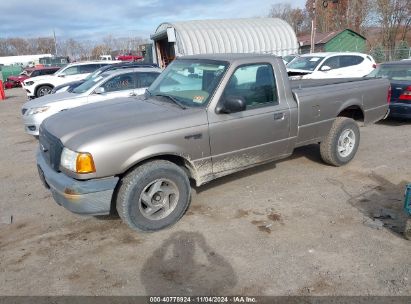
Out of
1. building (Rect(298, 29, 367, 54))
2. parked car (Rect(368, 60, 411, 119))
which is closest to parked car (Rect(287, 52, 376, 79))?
parked car (Rect(368, 60, 411, 119))

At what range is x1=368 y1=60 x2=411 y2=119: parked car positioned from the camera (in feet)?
25.6

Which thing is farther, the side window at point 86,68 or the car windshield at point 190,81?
the side window at point 86,68

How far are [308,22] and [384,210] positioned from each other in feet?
203

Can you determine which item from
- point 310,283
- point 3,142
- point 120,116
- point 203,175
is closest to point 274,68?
point 203,175

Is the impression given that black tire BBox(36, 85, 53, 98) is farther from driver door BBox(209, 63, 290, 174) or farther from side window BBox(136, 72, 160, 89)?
driver door BBox(209, 63, 290, 174)

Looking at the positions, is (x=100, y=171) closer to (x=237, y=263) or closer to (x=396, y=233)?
(x=237, y=263)

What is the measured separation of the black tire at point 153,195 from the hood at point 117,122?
0.39 metres

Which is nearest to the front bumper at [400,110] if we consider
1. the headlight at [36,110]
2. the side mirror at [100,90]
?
the side mirror at [100,90]

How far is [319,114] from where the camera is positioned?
5.00 m

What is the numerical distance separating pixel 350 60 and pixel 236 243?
35.9 ft

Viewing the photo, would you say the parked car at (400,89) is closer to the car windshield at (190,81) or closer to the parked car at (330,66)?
the parked car at (330,66)

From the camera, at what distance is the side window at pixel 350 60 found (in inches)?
474

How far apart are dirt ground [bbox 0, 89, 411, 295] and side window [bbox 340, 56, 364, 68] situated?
7.72m

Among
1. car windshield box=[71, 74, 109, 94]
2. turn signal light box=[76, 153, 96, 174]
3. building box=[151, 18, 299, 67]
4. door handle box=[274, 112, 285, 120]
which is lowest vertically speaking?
turn signal light box=[76, 153, 96, 174]
